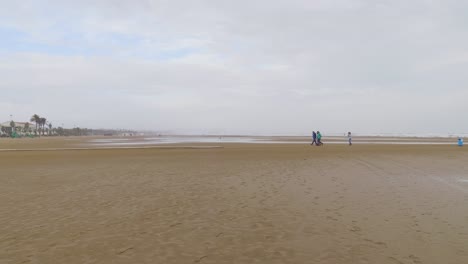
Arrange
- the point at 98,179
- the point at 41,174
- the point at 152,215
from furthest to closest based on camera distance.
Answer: the point at 41,174 → the point at 98,179 → the point at 152,215

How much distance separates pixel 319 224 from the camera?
7973 millimetres

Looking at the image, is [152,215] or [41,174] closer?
[152,215]

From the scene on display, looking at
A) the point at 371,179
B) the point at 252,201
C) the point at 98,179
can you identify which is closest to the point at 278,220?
the point at 252,201

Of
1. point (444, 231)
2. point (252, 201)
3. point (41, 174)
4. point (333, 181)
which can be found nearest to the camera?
point (444, 231)

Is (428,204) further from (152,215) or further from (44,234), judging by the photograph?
(44,234)

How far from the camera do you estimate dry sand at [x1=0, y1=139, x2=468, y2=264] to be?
603cm

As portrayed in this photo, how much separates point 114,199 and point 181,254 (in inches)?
238

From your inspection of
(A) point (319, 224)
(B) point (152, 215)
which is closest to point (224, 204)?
(B) point (152, 215)

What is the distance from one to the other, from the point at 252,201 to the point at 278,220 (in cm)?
236

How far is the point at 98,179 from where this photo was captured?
15805 mm

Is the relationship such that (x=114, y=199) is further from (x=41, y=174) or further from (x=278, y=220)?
(x=41, y=174)

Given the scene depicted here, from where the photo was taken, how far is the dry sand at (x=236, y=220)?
6.03 meters

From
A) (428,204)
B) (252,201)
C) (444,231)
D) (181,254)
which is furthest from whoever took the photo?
(252,201)

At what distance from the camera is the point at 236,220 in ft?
27.7
